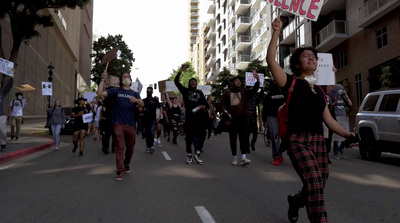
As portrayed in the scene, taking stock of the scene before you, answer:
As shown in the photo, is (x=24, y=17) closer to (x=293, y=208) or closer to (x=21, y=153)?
(x=21, y=153)

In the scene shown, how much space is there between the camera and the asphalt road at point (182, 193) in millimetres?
3963

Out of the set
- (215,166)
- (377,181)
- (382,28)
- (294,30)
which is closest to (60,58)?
(294,30)

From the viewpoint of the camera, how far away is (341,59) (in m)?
23.3

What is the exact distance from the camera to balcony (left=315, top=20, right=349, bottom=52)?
21.9 m

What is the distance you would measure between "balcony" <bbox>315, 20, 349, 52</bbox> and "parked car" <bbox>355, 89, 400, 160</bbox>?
13762 mm

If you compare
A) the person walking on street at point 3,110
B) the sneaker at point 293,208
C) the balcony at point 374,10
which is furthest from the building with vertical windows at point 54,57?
the sneaker at point 293,208

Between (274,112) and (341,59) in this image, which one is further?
(341,59)

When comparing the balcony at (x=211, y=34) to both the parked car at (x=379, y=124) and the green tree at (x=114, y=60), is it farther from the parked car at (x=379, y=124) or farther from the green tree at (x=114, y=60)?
the parked car at (x=379, y=124)

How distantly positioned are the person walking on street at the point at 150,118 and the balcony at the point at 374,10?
1306cm

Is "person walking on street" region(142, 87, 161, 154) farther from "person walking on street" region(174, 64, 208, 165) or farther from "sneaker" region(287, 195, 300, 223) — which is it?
"sneaker" region(287, 195, 300, 223)

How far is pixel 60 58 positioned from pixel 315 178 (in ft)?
135

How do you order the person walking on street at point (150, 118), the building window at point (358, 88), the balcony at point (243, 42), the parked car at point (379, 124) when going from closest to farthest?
the parked car at point (379, 124) < the person walking on street at point (150, 118) < the building window at point (358, 88) < the balcony at point (243, 42)

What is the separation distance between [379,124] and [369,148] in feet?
2.60

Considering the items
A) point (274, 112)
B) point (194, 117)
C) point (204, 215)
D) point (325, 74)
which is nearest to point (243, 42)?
point (325, 74)
